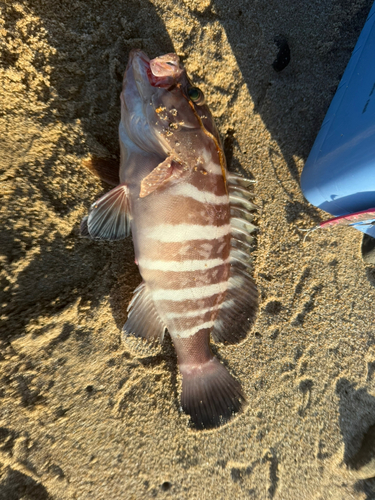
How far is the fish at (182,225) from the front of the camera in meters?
1.30

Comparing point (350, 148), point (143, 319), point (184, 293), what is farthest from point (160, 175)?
point (350, 148)

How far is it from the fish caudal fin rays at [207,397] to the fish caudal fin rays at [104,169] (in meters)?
1.14

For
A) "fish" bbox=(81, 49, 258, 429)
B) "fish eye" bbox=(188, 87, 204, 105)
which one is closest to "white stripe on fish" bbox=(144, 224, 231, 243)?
"fish" bbox=(81, 49, 258, 429)

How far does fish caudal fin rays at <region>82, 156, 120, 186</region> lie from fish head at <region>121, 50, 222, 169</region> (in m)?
0.23

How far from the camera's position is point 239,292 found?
156cm

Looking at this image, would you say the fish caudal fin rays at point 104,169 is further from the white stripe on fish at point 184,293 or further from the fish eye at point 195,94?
the white stripe on fish at point 184,293

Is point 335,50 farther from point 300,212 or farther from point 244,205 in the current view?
point 244,205

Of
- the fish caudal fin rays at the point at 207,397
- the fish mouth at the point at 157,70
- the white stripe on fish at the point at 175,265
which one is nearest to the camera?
the fish mouth at the point at 157,70

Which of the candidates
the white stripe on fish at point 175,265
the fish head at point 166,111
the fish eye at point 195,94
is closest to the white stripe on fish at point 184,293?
the white stripe on fish at point 175,265

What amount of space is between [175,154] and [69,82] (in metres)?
0.73

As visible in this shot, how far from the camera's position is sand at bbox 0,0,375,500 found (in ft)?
4.16

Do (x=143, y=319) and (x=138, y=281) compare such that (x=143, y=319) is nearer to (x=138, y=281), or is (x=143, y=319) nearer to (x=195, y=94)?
(x=138, y=281)

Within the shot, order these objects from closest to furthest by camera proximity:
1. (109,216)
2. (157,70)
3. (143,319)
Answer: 1. (157,70)
2. (109,216)
3. (143,319)

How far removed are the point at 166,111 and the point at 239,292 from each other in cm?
107
